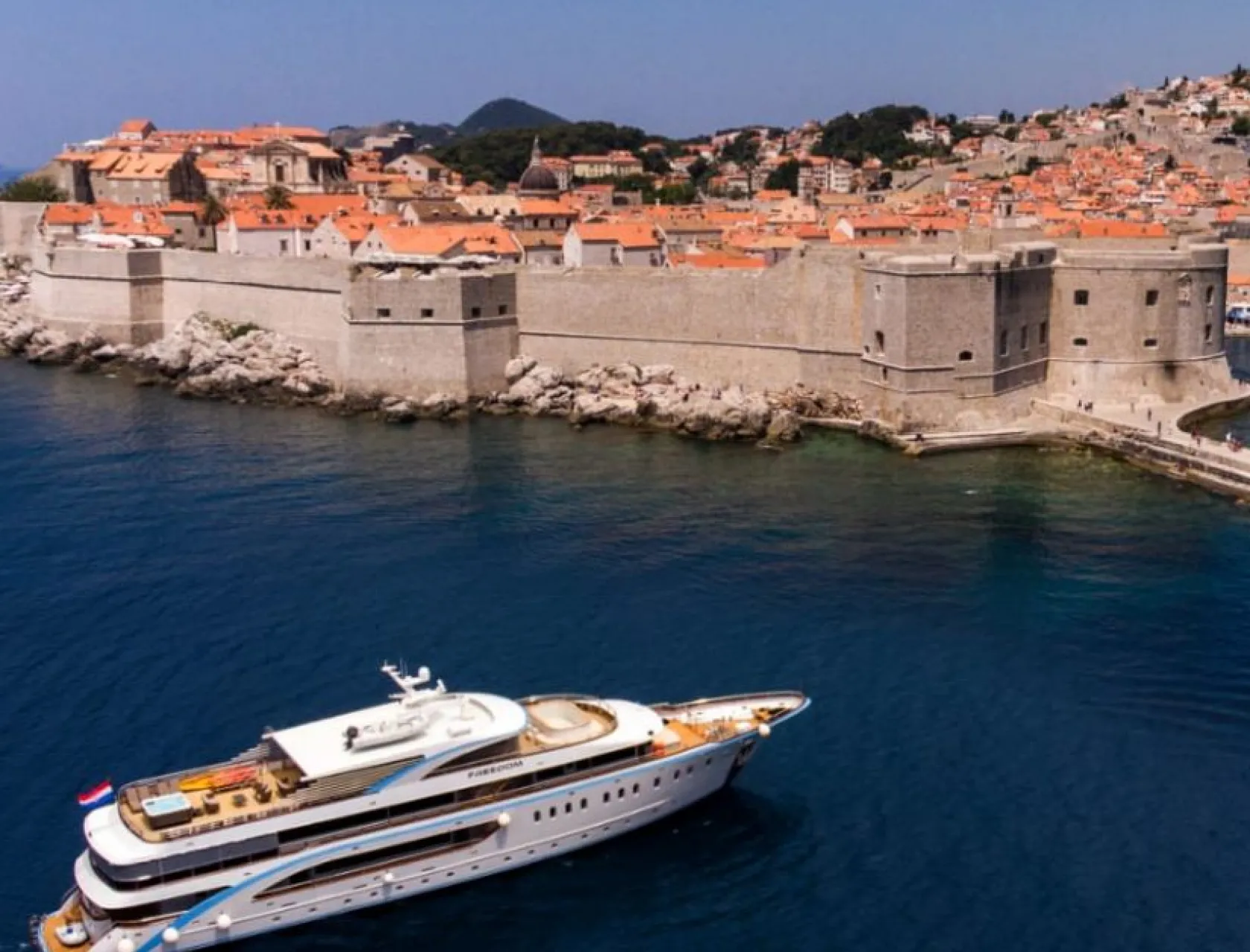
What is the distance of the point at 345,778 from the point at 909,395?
760 inches

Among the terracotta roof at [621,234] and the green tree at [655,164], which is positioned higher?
the green tree at [655,164]

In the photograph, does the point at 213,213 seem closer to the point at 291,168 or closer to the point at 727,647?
the point at 291,168

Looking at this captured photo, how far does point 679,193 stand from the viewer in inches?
3275

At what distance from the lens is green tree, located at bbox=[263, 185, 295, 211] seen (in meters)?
49.5

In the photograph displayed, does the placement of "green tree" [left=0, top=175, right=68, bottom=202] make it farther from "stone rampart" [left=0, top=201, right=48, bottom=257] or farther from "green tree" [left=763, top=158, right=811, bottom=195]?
"green tree" [left=763, top=158, right=811, bottom=195]

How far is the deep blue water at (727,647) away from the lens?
13523mm

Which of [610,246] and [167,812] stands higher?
[610,246]

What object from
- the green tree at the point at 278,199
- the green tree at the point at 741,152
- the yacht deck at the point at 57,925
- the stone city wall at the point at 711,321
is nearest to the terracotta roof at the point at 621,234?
the stone city wall at the point at 711,321

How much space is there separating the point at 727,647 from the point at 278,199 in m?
37.9

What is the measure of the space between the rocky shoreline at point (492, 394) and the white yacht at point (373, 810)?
16372 mm

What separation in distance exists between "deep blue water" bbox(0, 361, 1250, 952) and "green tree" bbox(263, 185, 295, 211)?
64.4 feet

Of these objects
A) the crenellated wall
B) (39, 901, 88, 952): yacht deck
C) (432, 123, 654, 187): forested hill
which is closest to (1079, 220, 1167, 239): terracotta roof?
the crenellated wall

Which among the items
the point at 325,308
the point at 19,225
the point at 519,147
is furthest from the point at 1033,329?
the point at 519,147

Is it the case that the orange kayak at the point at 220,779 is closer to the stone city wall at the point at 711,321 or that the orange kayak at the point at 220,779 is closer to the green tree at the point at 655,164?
the stone city wall at the point at 711,321
